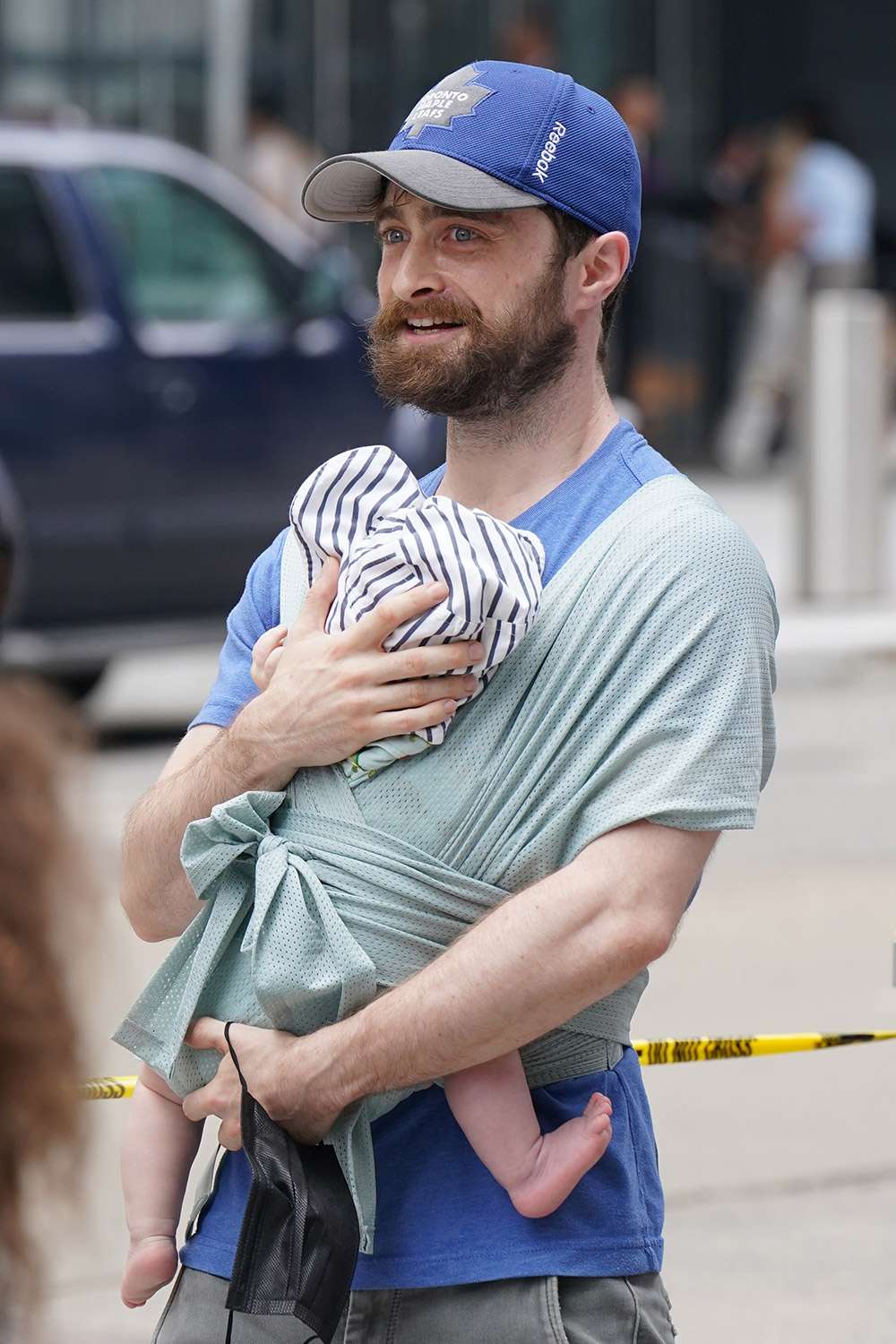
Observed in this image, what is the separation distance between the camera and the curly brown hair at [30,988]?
4.94 feet

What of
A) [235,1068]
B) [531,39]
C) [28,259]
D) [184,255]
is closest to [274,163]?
[531,39]

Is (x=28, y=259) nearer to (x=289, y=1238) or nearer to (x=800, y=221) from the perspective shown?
(x=289, y=1238)

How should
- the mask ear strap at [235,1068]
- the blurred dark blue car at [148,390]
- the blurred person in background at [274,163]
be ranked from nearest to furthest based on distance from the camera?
the mask ear strap at [235,1068], the blurred dark blue car at [148,390], the blurred person in background at [274,163]

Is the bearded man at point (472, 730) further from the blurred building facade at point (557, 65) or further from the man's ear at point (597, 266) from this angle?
the blurred building facade at point (557, 65)

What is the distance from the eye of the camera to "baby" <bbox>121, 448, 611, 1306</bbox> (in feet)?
7.64

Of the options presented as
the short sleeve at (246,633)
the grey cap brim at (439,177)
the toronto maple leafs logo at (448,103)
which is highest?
the toronto maple leafs logo at (448,103)

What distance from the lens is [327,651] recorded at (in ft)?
8.02

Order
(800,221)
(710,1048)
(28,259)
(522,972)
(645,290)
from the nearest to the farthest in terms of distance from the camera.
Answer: (522,972) → (710,1048) → (28,259) → (800,221) → (645,290)

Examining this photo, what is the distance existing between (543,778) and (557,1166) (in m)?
0.38

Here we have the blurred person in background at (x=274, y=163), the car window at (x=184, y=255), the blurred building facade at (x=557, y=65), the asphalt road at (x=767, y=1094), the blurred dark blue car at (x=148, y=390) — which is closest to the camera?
the asphalt road at (x=767, y=1094)

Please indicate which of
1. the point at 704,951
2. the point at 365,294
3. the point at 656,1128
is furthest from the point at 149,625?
the point at 656,1128

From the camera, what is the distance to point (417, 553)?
7.68ft

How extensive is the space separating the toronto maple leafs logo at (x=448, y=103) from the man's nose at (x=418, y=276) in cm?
12

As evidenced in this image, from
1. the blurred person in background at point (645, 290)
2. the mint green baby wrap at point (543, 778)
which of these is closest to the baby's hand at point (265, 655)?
the mint green baby wrap at point (543, 778)
